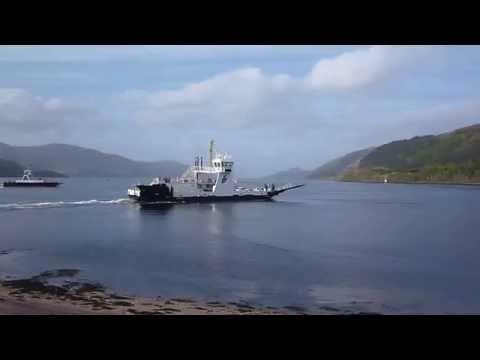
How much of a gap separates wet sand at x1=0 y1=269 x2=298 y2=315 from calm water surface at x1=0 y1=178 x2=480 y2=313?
0.45 m

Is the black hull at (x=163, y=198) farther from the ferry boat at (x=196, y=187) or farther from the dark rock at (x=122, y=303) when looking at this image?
the dark rock at (x=122, y=303)

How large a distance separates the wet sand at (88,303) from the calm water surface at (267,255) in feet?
1.49

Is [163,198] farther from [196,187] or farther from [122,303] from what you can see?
[122,303]

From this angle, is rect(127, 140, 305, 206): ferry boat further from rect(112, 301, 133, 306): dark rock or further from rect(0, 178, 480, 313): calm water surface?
rect(112, 301, 133, 306): dark rock

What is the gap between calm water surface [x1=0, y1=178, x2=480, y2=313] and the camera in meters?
6.45

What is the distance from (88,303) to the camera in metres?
5.04

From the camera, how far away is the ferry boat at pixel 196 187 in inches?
864

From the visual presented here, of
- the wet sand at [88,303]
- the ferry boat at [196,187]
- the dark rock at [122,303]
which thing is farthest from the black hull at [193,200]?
the dark rock at [122,303]

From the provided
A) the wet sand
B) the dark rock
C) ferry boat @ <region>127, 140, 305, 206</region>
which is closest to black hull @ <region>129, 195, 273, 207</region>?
ferry boat @ <region>127, 140, 305, 206</region>

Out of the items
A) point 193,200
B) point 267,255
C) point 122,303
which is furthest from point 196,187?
point 122,303

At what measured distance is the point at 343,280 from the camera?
7.32m

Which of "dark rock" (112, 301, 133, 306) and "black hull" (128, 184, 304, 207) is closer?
"dark rock" (112, 301, 133, 306)

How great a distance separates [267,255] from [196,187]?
14.4 metres
